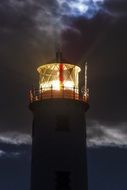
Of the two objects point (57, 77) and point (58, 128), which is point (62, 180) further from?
point (57, 77)

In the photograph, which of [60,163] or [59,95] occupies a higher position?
[59,95]

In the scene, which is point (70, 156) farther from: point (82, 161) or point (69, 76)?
point (69, 76)

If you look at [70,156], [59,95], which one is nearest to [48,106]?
[59,95]

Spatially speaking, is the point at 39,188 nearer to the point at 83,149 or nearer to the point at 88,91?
the point at 83,149

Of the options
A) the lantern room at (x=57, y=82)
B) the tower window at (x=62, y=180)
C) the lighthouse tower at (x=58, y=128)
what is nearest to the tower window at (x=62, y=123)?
the lighthouse tower at (x=58, y=128)

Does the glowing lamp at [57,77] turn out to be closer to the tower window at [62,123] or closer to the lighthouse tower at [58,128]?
the lighthouse tower at [58,128]

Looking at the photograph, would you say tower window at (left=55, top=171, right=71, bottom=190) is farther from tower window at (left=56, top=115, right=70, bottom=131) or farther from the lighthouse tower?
tower window at (left=56, top=115, right=70, bottom=131)

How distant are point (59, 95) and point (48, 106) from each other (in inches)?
31.5

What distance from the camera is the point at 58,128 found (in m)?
29.8

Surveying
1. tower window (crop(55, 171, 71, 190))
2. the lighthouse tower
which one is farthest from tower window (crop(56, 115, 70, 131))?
tower window (crop(55, 171, 71, 190))

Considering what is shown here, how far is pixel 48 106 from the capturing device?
30016 millimetres

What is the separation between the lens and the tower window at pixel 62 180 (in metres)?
28.7

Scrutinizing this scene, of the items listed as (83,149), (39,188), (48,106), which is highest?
(48,106)

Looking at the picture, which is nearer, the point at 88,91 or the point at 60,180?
the point at 60,180
